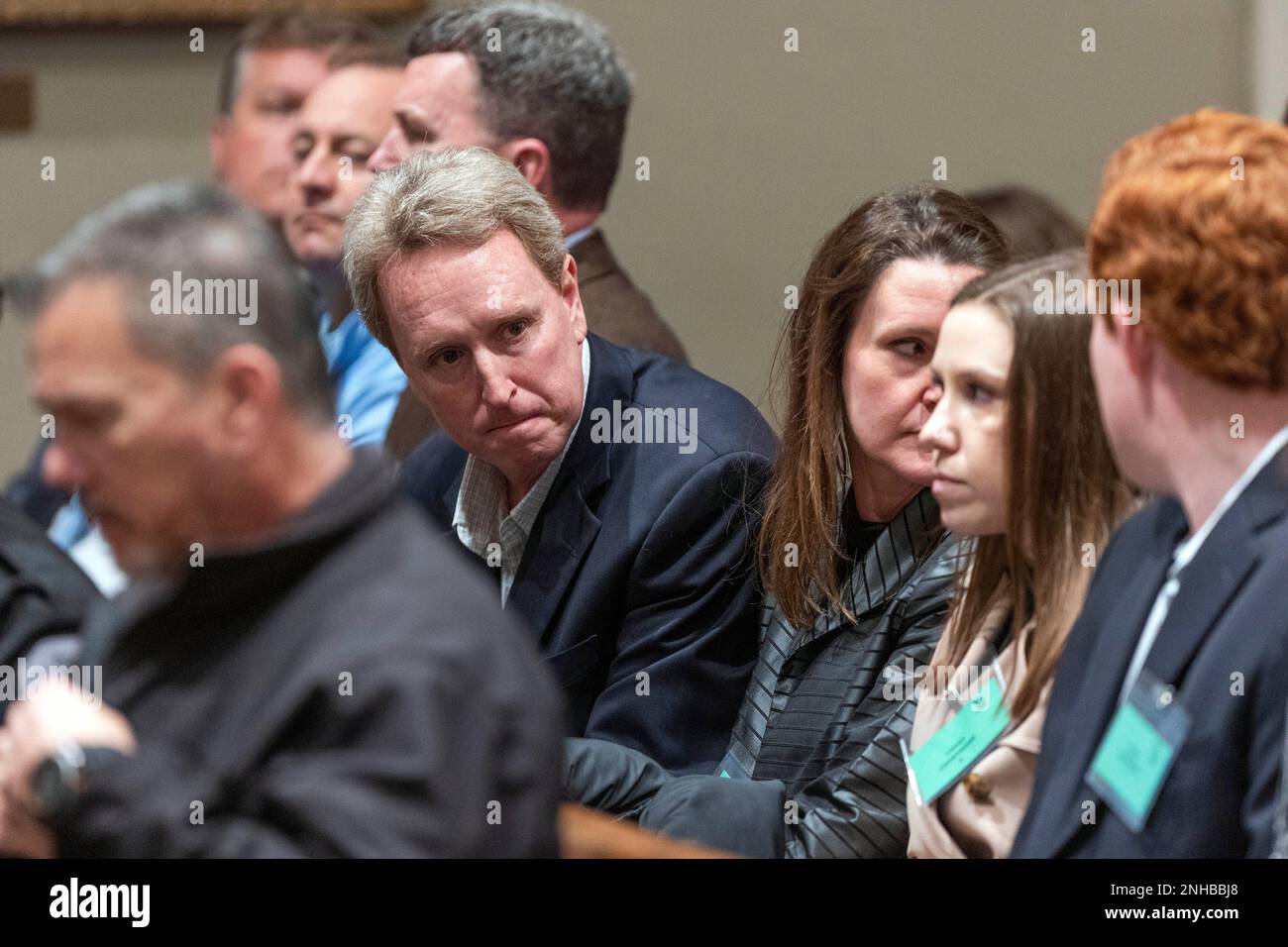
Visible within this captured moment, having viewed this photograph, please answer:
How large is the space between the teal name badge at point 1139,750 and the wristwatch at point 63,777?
2.85ft

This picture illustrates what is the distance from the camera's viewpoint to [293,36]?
3848mm

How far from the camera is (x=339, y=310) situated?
12.0ft

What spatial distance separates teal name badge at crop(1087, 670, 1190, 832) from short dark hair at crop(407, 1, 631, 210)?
6.94 feet

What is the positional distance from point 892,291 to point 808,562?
0.41m

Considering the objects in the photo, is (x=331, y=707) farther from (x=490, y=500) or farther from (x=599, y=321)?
(x=599, y=321)

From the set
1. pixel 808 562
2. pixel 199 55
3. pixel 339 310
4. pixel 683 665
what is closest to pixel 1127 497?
pixel 808 562

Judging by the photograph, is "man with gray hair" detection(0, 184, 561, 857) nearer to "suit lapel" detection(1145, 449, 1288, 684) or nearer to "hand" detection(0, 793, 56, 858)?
"hand" detection(0, 793, 56, 858)

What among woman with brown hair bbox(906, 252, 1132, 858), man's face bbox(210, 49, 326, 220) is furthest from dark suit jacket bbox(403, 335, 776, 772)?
man's face bbox(210, 49, 326, 220)

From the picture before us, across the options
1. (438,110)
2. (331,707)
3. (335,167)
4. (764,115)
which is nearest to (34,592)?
(331,707)

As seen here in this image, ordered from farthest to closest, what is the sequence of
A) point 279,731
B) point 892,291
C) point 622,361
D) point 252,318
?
point 622,361 < point 892,291 < point 252,318 < point 279,731

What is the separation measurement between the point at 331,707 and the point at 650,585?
4.35 ft

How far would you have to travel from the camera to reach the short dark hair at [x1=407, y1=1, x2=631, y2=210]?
3.28 metres
